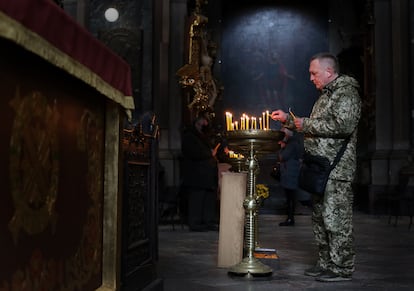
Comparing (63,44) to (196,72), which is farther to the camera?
(196,72)

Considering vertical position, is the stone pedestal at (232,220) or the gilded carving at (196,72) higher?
the gilded carving at (196,72)

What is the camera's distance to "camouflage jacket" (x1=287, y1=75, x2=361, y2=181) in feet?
16.2

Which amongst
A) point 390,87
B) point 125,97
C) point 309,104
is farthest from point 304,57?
point 125,97

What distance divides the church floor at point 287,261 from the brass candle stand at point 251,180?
0.09m

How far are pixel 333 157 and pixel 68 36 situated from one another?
10.1ft

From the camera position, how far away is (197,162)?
30.8ft

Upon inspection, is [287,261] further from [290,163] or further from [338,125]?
[290,163]

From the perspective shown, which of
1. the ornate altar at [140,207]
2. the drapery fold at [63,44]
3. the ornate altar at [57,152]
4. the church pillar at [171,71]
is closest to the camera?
the drapery fold at [63,44]

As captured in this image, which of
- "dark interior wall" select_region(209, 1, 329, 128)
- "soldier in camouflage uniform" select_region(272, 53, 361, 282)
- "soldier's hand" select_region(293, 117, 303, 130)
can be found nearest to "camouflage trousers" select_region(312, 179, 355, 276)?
"soldier in camouflage uniform" select_region(272, 53, 361, 282)

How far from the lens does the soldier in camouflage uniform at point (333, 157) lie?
4922mm

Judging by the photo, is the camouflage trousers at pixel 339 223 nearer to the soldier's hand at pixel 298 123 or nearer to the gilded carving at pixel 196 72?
the soldier's hand at pixel 298 123

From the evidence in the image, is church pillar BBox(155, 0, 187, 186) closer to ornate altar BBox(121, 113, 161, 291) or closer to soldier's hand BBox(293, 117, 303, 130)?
soldier's hand BBox(293, 117, 303, 130)

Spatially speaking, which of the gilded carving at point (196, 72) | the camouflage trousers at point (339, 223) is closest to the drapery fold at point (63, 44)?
the camouflage trousers at point (339, 223)

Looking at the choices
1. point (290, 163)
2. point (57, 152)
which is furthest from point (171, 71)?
point (57, 152)
